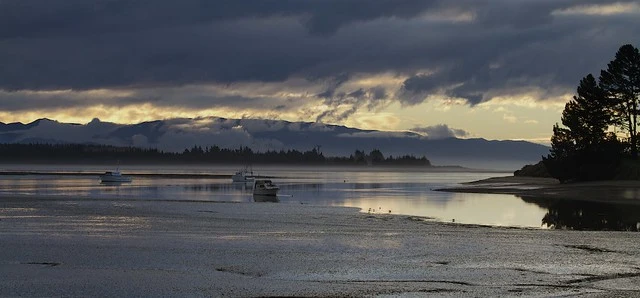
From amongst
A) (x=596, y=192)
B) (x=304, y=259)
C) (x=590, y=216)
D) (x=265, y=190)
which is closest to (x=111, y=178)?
(x=265, y=190)

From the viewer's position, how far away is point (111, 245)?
104 ft

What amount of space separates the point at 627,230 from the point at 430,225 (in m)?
9.37

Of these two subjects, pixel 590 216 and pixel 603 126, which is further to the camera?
pixel 603 126

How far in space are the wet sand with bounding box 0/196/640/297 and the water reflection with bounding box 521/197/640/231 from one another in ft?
13.8

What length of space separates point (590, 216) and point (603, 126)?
155 ft

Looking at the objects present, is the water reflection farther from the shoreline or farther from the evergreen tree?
the evergreen tree

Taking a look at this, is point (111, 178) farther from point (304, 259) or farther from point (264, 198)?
point (304, 259)

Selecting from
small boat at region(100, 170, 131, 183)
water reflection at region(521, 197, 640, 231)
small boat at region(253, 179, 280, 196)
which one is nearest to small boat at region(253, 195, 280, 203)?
small boat at region(253, 179, 280, 196)

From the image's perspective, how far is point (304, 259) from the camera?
28281mm

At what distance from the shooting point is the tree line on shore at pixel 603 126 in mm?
87625

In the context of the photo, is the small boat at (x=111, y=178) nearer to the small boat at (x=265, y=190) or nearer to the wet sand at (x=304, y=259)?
the small boat at (x=265, y=190)

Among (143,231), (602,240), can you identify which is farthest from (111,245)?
(602,240)

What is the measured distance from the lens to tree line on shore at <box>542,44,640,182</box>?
287 feet

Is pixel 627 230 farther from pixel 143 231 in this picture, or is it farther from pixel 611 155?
pixel 611 155
